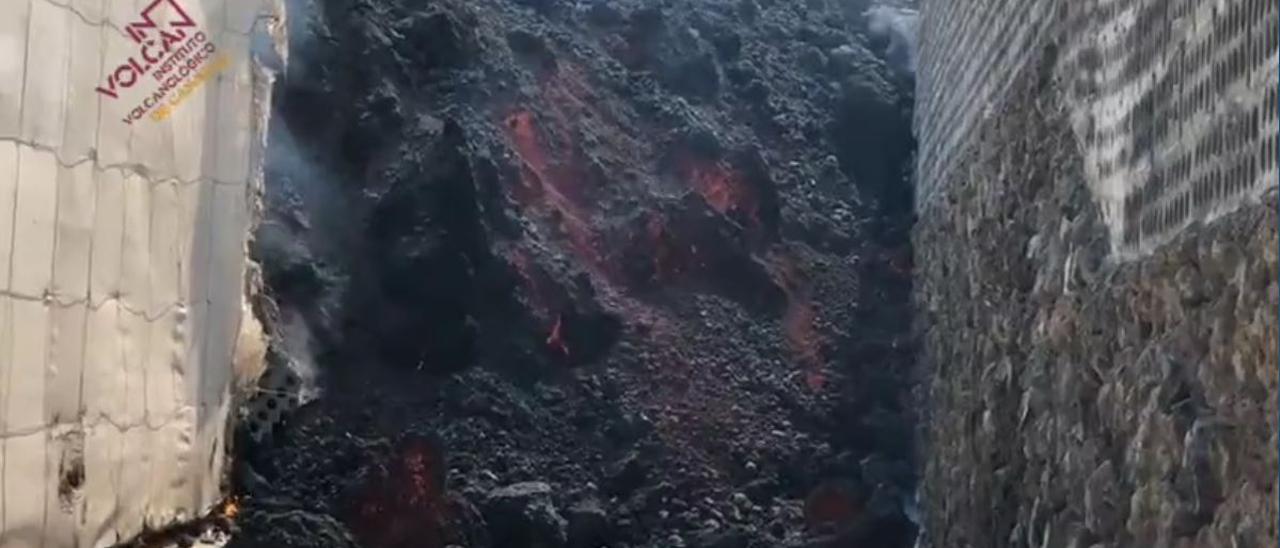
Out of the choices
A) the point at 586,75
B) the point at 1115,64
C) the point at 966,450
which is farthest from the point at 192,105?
the point at 586,75

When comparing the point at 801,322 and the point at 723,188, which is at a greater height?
the point at 723,188

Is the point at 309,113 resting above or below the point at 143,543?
above

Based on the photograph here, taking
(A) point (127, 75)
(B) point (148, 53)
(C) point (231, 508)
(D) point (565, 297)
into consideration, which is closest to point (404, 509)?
(C) point (231, 508)

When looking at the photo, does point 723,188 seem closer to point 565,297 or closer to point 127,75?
point 565,297

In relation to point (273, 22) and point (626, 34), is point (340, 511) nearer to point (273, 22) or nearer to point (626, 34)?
point (273, 22)

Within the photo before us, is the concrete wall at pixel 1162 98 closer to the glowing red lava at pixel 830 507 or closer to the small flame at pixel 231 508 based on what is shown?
the glowing red lava at pixel 830 507

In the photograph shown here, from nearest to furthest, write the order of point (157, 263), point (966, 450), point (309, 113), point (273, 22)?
point (157, 263)
point (273, 22)
point (966, 450)
point (309, 113)


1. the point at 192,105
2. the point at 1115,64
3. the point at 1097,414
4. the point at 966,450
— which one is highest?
the point at 1115,64

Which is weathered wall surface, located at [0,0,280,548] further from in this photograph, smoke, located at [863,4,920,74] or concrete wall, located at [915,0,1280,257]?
smoke, located at [863,4,920,74]
